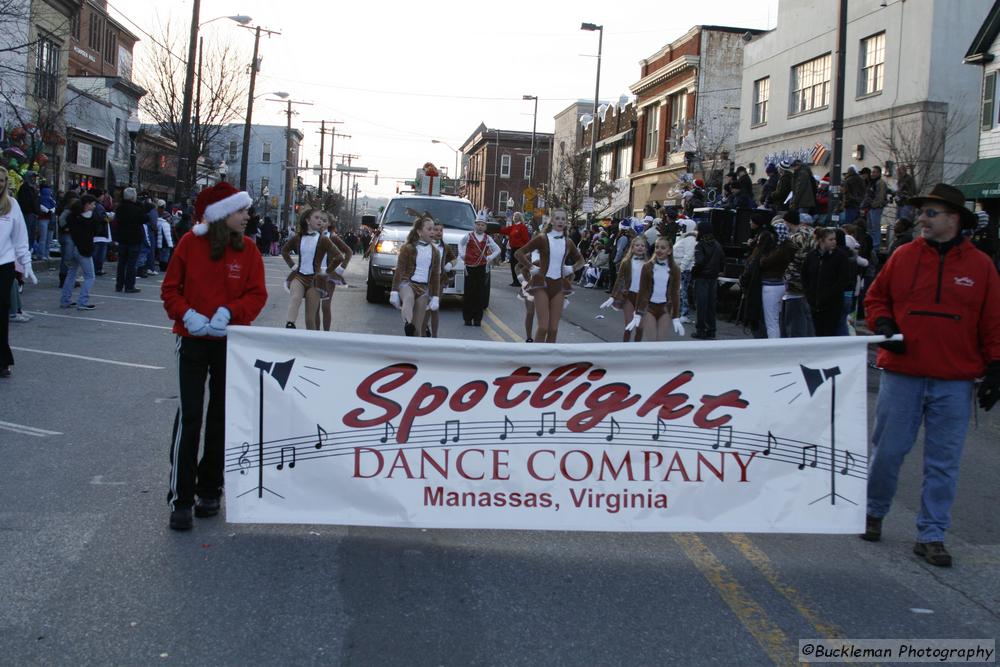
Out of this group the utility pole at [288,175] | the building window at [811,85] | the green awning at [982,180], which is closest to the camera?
the green awning at [982,180]

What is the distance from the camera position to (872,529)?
5.76 m

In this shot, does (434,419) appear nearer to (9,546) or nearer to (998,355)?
(9,546)

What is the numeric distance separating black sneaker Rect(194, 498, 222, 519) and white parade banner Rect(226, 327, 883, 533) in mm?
553

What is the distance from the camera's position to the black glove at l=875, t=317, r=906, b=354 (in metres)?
5.46

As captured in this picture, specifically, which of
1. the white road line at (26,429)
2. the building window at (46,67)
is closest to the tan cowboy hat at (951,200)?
the white road line at (26,429)

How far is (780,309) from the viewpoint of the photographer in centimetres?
1259

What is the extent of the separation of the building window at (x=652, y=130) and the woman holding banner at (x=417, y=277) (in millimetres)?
37428

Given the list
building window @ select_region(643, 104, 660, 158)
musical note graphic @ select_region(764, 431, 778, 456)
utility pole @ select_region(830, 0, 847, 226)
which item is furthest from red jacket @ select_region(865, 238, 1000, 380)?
building window @ select_region(643, 104, 660, 158)

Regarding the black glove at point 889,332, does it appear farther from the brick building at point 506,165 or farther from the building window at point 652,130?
the brick building at point 506,165

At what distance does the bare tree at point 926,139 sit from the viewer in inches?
947

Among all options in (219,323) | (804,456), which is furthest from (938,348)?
(219,323)

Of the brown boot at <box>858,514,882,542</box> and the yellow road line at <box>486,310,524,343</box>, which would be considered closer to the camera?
the brown boot at <box>858,514,882,542</box>

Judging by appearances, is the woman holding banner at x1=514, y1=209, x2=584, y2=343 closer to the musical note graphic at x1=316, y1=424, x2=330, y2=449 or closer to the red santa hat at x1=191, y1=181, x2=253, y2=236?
the red santa hat at x1=191, y1=181, x2=253, y2=236

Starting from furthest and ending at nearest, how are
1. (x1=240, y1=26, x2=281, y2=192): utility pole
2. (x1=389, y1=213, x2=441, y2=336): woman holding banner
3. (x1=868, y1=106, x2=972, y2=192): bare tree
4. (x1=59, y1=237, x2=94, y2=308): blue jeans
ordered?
(x1=240, y1=26, x2=281, y2=192): utility pole, (x1=868, y1=106, x2=972, y2=192): bare tree, (x1=59, y1=237, x2=94, y2=308): blue jeans, (x1=389, y1=213, x2=441, y2=336): woman holding banner
